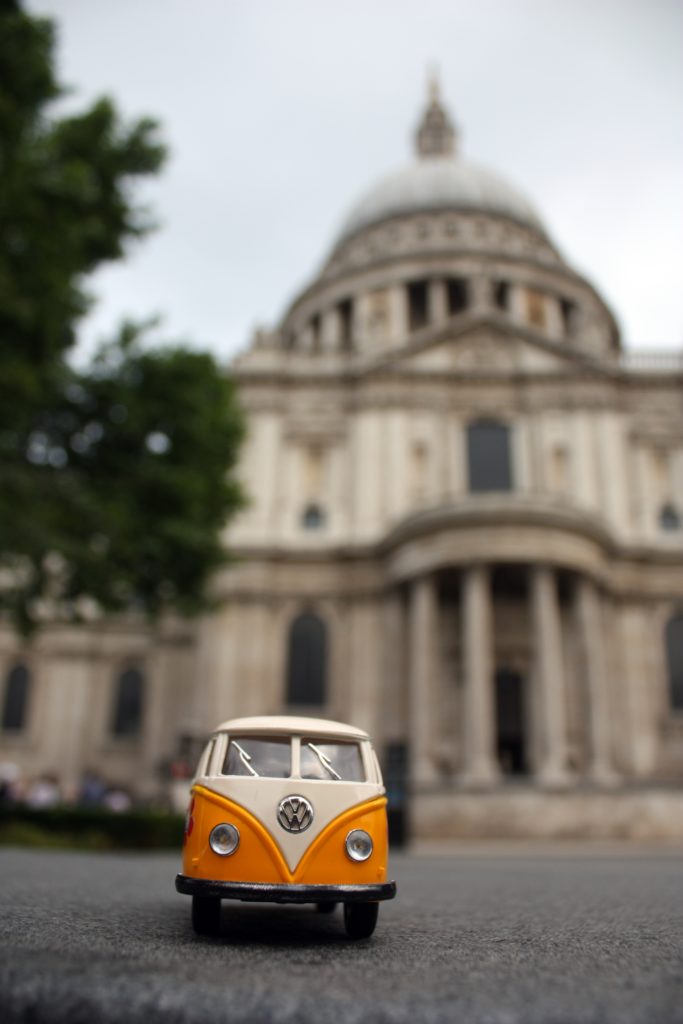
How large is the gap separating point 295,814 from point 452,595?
2229 centimetres

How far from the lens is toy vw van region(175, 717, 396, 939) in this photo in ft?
16.7

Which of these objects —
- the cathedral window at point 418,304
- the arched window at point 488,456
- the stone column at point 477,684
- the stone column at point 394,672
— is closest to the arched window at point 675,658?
the arched window at point 488,456

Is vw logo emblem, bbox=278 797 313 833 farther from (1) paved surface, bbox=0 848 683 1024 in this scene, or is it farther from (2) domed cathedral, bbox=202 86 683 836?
(2) domed cathedral, bbox=202 86 683 836


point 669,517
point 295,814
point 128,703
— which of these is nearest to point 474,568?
point 669,517

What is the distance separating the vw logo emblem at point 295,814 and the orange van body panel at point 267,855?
0.40 feet

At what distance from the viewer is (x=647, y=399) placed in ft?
105

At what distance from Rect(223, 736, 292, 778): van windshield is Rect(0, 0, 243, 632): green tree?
10962mm

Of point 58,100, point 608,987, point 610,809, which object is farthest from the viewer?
point 610,809

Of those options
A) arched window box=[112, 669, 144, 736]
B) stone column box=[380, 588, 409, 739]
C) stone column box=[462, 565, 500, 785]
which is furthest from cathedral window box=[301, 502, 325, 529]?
arched window box=[112, 669, 144, 736]

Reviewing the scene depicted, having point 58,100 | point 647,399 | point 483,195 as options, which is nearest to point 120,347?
point 58,100

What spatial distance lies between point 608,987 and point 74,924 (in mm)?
3373

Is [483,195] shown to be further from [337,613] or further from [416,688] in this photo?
[416,688]

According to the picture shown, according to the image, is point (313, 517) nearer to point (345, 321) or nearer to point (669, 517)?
point (669, 517)

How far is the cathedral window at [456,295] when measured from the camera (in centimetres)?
4203
